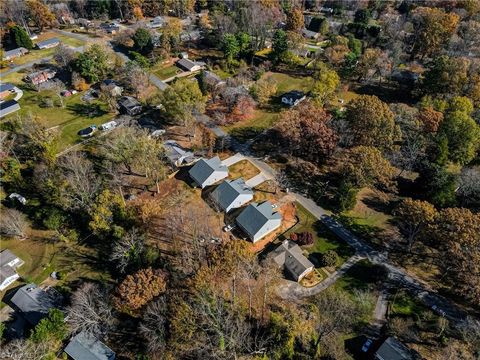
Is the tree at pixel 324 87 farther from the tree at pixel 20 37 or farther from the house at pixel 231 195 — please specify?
the tree at pixel 20 37


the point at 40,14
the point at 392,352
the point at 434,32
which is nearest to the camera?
the point at 392,352

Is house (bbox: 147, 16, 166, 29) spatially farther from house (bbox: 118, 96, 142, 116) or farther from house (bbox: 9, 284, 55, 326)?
house (bbox: 9, 284, 55, 326)

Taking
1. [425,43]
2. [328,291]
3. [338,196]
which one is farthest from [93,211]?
[425,43]

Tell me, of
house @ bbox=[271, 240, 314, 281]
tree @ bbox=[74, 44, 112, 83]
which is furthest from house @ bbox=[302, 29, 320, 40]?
house @ bbox=[271, 240, 314, 281]

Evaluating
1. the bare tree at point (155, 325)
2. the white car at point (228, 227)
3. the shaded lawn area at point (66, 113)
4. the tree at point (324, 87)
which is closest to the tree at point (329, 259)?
the white car at point (228, 227)

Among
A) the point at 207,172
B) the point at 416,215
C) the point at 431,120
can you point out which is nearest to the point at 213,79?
the point at 207,172

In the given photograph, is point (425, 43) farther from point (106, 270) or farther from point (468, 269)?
point (106, 270)

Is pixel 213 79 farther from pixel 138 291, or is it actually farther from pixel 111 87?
pixel 138 291
